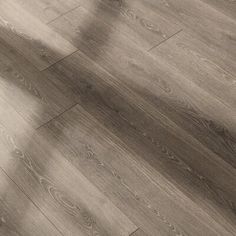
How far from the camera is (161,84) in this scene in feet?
6.79

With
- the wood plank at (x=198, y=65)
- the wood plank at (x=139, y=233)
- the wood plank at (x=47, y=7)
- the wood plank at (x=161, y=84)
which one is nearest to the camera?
the wood plank at (x=139, y=233)

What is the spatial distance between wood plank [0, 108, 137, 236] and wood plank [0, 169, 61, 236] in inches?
0.9

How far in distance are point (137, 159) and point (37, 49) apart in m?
0.74

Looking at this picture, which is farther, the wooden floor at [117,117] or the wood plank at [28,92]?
the wood plank at [28,92]

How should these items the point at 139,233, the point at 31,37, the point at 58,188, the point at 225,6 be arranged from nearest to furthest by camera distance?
the point at 139,233 < the point at 58,188 < the point at 31,37 < the point at 225,6

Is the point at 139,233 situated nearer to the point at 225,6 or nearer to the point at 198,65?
the point at 198,65

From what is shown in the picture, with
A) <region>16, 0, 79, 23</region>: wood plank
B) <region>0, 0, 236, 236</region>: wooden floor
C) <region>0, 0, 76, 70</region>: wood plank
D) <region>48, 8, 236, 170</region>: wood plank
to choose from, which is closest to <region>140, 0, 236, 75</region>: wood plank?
<region>0, 0, 236, 236</region>: wooden floor

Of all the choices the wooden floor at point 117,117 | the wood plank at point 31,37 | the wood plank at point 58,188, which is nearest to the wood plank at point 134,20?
the wooden floor at point 117,117

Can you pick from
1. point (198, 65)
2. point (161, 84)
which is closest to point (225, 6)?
point (198, 65)

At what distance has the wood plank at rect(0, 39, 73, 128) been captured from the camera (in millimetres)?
1983

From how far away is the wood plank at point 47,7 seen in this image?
2337 millimetres

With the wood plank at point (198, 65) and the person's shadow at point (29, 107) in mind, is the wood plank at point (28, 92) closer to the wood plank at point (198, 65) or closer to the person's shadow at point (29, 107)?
the person's shadow at point (29, 107)

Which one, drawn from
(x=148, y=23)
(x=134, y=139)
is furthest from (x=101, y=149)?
(x=148, y=23)

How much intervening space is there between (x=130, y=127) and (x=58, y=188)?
385mm
